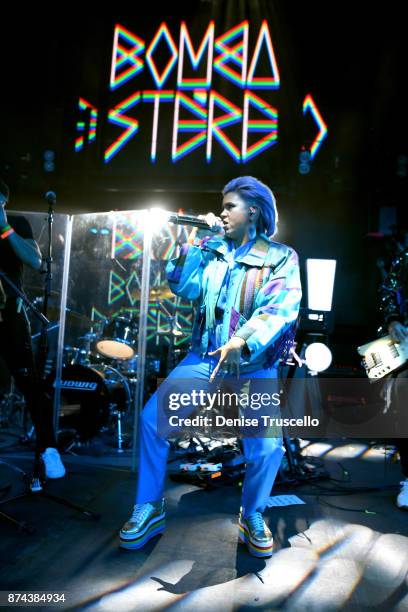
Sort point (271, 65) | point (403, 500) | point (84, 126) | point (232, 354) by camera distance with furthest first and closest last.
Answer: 1. point (84, 126)
2. point (271, 65)
3. point (403, 500)
4. point (232, 354)

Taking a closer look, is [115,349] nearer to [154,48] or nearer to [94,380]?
[94,380]

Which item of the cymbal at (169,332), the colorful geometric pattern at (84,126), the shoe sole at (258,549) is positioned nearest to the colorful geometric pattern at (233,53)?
the colorful geometric pattern at (84,126)

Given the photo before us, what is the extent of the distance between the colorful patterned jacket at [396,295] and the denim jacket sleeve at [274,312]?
4.27 ft

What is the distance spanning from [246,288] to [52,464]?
2037mm

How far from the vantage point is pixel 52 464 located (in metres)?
3.24

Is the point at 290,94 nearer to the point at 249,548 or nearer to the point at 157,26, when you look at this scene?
the point at 157,26

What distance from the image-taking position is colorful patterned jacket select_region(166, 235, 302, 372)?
2189mm

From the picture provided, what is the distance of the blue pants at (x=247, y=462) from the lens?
7.13 ft

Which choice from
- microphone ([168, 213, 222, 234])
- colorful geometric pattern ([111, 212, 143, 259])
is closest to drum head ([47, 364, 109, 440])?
colorful geometric pattern ([111, 212, 143, 259])

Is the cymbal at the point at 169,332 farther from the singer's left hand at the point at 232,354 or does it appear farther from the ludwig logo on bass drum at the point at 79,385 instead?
the singer's left hand at the point at 232,354

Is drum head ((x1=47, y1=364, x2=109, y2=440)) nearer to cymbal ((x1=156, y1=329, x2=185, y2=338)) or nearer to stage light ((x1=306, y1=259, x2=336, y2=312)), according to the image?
cymbal ((x1=156, y1=329, x2=185, y2=338))

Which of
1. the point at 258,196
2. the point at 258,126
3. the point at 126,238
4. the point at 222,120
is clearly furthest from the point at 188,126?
the point at 258,196

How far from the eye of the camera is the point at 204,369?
2.29 metres

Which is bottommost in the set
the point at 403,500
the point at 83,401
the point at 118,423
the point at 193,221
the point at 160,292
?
the point at 118,423
